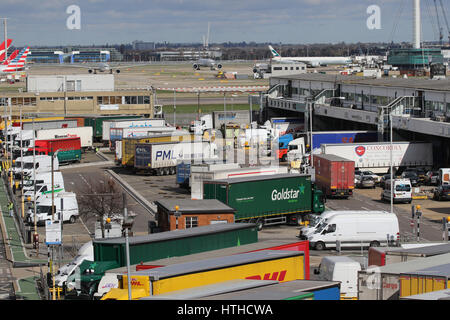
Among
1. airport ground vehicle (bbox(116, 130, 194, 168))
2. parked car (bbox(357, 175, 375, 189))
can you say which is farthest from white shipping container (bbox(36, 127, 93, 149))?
parked car (bbox(357, 175, 375, 189))

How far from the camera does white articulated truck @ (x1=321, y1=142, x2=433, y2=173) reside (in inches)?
2164

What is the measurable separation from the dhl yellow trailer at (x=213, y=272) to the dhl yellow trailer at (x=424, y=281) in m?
3.64

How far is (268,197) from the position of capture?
39.5m

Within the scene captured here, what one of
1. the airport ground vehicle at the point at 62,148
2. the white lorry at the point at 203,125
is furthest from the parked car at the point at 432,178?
the white lorry at the point at 203,125

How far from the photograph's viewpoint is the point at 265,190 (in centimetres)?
3925

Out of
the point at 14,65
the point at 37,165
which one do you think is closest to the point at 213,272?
the point at 37,165

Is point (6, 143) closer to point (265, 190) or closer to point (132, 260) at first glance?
point (265, 190)

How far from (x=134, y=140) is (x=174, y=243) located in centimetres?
3525

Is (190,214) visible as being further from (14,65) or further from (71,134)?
(14,65)

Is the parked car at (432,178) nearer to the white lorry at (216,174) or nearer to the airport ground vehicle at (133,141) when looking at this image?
the white lorry at (216,174)

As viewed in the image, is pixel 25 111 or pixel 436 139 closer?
pixel 436 139

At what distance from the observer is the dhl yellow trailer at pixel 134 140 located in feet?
200

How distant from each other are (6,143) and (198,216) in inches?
1592
